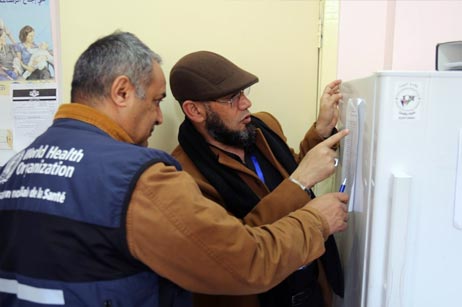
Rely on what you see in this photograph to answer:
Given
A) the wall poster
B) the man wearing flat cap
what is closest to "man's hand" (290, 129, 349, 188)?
the man wearing flat cap

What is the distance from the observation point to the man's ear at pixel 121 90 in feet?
2.69

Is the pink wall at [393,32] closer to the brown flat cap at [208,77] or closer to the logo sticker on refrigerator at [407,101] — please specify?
the brown flat cap at [208,77]

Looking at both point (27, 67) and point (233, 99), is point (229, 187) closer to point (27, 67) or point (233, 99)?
point (233, 99)

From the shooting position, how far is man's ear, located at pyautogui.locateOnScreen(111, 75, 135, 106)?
82 centimetres

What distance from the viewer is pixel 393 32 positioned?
141 cm

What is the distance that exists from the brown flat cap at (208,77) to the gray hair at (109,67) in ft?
1.03

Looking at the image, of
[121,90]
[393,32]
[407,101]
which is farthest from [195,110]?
[393,32]

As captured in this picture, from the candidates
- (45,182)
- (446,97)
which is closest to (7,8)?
(45,182)

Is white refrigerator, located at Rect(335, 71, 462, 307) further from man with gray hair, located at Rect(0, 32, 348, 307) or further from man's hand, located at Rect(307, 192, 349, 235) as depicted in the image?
man with gray hair, located at Rect(0, 32, 348, 307)

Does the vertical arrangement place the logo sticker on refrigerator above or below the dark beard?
above

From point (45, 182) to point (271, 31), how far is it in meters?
1.00

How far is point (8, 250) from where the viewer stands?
0.77m

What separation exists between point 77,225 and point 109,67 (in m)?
0.35

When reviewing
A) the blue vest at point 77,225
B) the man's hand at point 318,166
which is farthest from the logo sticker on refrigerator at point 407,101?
the blue vest at point 77,225
